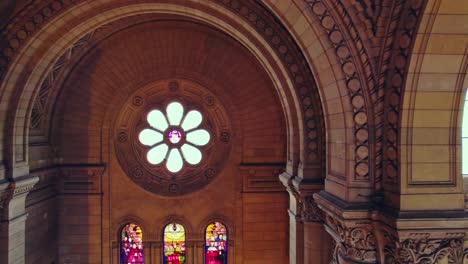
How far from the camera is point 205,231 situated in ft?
42.5

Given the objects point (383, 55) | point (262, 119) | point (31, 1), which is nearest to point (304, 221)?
point (383, 55)

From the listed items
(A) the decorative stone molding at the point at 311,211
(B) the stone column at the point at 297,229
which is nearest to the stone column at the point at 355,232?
→ (A) the decorative stone molding at the point at 311,211

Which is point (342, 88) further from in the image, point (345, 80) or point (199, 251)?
point (199, 251)

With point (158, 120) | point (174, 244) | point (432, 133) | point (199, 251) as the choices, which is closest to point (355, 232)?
point (432, 133)

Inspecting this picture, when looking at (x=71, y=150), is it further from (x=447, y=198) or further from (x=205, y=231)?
(x=447, y=198)

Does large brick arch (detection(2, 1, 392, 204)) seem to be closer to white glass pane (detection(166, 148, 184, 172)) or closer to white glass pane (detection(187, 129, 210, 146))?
white glass pane (detection(187, 129, 210, 146))

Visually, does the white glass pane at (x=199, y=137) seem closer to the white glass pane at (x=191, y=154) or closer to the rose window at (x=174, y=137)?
the rose window at (x=174, y=137)

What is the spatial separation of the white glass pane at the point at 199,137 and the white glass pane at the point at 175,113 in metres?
0.57

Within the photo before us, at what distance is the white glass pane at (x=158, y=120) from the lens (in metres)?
13.2

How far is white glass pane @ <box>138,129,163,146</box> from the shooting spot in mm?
13133

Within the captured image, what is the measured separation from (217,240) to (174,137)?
3.44 meters

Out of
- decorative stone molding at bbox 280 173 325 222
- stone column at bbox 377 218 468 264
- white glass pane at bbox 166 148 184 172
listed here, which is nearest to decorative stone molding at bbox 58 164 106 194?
white glass pane at bbox 166 148 184 172

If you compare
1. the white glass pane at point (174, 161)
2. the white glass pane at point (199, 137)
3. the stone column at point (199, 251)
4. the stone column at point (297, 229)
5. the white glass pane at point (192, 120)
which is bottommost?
the stone column at point (199, 251)

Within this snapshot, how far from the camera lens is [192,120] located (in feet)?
43.7
